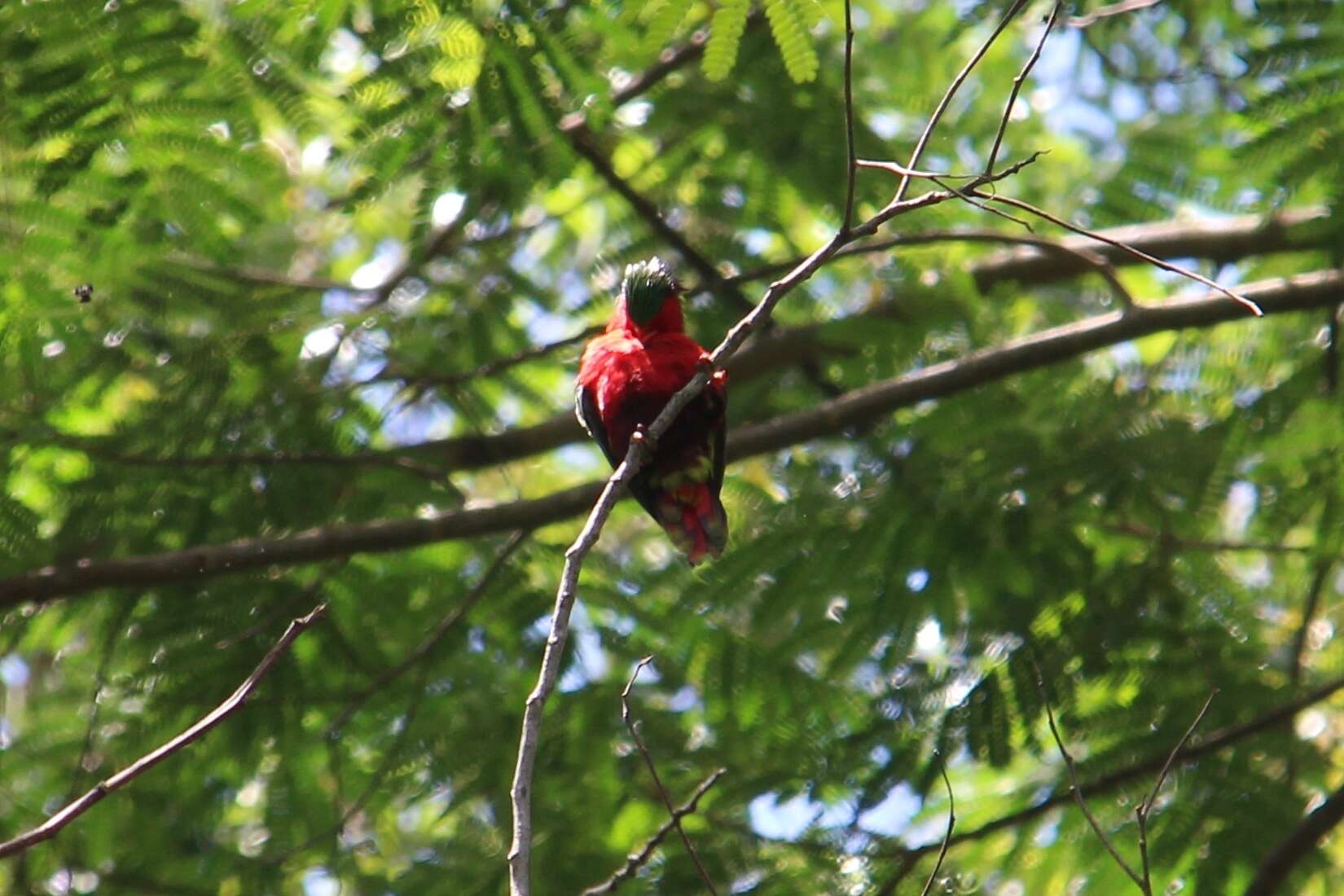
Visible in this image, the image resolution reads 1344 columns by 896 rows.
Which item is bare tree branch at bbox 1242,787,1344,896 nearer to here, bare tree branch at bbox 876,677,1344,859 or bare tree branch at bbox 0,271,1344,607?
bare tree branch at bbox 876,677,1344,859

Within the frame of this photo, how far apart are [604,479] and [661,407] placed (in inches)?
29.5

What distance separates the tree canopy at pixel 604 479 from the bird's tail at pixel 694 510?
11.5 inches

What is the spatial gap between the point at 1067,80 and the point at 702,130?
3037 mm

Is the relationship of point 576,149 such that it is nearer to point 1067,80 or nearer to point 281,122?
point 281,122

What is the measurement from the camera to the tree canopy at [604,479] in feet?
16.4

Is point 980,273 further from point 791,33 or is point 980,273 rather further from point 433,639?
point 433,639

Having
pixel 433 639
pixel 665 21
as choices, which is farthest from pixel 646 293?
pixel 433 639

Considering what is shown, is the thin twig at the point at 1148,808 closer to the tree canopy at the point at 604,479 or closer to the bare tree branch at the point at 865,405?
the tree canopy at the point at 604,479

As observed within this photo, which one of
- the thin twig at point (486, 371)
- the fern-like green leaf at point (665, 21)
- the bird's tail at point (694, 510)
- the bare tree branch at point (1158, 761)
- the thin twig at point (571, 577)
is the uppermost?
the fern-like green leaf at point (665, 21)

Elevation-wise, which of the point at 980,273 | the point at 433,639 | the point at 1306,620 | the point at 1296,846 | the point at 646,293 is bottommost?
the point at 1306,620

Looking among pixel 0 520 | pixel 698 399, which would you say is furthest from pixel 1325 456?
→ pixel 0 520

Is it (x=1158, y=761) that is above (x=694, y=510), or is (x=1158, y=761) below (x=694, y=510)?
below

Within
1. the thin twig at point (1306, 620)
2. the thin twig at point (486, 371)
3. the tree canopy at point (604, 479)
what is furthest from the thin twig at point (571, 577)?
the thin twig at point (1306, 620)

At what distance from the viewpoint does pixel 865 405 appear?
5.39 m
